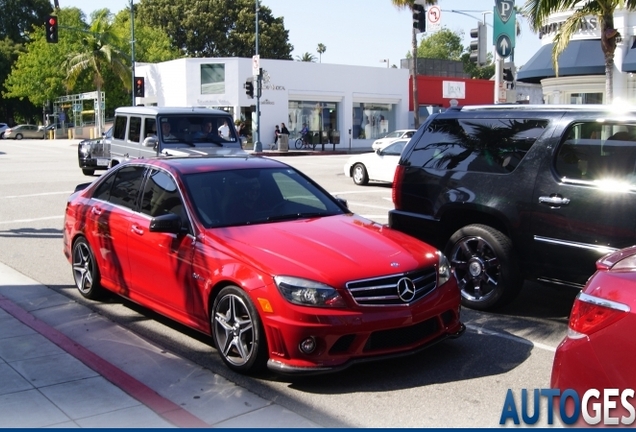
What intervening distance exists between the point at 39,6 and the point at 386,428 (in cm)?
8813

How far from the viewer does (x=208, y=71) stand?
43688 millimetres

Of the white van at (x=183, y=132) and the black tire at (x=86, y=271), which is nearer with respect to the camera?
the black tire at (x=86, y=271)

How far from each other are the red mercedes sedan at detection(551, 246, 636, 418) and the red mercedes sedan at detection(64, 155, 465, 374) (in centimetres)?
179

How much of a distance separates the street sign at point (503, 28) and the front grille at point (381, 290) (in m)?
12.5

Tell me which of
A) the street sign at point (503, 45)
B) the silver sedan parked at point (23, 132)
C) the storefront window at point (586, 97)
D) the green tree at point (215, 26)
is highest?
the green tree at point (215, 26)

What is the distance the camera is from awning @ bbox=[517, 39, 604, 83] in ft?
71.1

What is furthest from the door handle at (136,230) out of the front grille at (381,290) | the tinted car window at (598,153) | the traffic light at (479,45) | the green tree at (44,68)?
the green tree at (44,68)

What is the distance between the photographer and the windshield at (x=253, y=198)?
642 cm

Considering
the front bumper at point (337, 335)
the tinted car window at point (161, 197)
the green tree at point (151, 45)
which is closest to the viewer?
the front bumper at point (337, 335)

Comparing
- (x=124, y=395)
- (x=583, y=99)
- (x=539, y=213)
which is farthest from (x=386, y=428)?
(x=583, y=99)

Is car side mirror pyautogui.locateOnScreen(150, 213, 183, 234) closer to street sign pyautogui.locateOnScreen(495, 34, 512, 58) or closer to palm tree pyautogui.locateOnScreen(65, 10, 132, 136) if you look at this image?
street sign pyautogui.locateOnScreen(495, 34, 512, 58)

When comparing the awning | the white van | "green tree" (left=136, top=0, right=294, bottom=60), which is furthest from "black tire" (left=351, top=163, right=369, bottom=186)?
"green tree" (left=136, top=0, right=294, bottom=60)

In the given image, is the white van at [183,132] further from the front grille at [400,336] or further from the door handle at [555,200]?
the front grille at [400,336]

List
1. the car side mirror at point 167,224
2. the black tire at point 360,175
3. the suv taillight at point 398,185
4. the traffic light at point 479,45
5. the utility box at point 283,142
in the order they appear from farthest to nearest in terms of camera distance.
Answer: the utility box at point 283,142 < the black tire at point 360,175 < the traffic light at point 479,45 < the suv taillight at point 398,185 < the car side mirror at point 167,224
